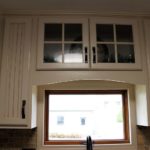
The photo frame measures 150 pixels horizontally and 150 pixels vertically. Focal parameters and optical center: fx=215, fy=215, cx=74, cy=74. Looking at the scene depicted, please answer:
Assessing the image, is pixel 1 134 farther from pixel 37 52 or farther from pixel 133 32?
pixel 133 32

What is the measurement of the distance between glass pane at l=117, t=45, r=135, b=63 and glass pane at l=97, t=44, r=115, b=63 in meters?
0.07

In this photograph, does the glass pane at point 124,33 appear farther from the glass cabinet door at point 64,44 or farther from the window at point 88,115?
the window at point 88,115

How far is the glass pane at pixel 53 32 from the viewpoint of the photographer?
2025mm

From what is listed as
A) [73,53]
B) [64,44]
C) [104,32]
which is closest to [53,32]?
[64,44]

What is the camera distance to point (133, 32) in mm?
2062

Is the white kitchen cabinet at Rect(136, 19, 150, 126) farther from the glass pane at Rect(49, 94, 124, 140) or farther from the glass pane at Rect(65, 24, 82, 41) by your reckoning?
the glass pane at Rect(65, 24, 82, 41)

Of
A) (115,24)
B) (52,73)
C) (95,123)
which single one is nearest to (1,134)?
(52,73)

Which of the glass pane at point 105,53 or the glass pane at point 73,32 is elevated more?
the glass pane at point 73,32

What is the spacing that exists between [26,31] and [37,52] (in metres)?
0.23

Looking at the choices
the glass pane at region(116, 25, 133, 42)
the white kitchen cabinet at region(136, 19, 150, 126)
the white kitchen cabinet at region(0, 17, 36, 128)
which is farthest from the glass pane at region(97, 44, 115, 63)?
the white kitchen cabinet at region(0, 17, 36, 128)

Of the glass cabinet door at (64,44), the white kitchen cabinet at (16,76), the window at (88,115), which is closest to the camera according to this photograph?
the white kitchen cabinet at (16,76)

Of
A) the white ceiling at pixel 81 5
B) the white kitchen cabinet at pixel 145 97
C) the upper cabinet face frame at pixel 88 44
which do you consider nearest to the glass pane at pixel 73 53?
the upper cabinet face frame at pixel 88 44

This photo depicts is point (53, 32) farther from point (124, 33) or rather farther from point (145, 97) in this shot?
point (145, 97)

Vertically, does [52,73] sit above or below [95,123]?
above
